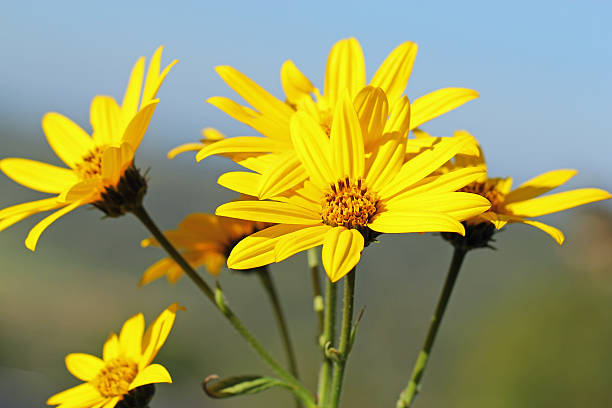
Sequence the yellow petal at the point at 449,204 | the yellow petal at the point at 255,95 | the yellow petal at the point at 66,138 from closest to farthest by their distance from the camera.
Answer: the yellow petal at the point at 449,204
the yellow petal at the point at 255,95
the yellow petal at the point at 66,138

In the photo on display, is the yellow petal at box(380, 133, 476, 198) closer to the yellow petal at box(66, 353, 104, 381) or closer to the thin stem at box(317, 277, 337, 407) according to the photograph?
the thin stem at box(317, 277, 337, 407)

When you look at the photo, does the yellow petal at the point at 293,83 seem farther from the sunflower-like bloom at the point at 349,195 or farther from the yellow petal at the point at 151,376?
the yellow petal at the point at 151,376

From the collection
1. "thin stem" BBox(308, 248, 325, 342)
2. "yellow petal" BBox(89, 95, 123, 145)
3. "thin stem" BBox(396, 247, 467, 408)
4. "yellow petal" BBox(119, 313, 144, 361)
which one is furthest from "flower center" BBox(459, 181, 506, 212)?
"yellow petal" BBox(89, 95, 123, 145)

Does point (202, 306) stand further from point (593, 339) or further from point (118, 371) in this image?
point (118, 371)

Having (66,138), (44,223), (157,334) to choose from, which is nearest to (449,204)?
(157,334)

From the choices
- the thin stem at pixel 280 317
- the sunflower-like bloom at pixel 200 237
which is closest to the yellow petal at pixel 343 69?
the sunflower-like bloom at pixel 200 237

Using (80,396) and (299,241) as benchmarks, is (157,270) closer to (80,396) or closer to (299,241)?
(80,396)
